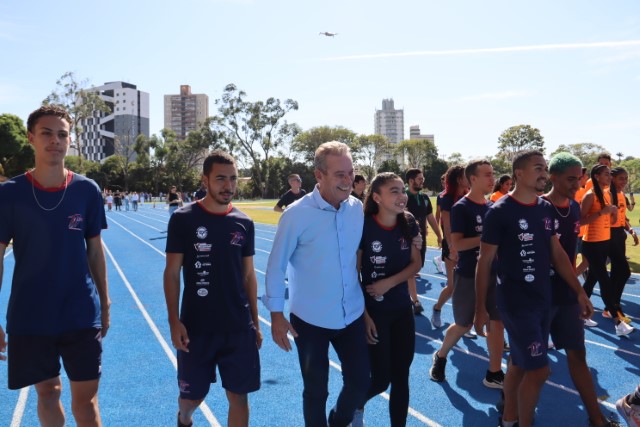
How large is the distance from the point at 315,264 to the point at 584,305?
2095 millimetres

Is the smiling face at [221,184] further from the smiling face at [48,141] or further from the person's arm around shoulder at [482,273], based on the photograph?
the person's arm around shoulder at [482,273]

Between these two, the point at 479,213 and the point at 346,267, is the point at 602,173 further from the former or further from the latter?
the point at 346,267

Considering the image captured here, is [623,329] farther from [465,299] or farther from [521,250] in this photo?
[521,250]

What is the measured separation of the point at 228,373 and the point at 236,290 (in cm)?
51

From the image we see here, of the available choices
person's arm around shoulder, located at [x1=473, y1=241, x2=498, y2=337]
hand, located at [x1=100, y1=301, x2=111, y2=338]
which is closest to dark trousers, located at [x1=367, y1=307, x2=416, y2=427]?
person's arm around shoulder, located at [x1=473, y1=241, x2=498, y2=337]

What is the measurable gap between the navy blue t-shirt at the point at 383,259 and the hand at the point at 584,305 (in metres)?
1.32

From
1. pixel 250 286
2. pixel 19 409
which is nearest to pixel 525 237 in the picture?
pixel 250 286

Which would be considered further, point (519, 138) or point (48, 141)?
point (519, 138)

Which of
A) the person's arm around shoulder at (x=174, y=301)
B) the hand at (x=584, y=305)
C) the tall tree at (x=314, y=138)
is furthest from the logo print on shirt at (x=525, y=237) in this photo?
the tall tree at (x=314, y=138)

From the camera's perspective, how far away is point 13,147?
132ft

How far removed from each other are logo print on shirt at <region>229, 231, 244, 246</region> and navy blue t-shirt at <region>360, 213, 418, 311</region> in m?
0.85

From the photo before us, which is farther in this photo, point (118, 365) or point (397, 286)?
point (118, 365)

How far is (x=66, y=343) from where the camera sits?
2.90m

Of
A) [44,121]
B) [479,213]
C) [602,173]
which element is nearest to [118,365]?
[44,121]
